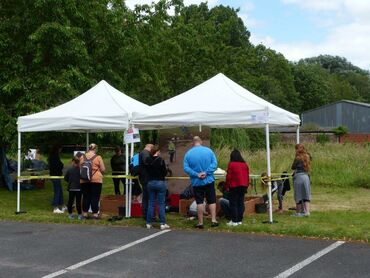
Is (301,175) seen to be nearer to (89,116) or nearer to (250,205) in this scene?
(250,205)

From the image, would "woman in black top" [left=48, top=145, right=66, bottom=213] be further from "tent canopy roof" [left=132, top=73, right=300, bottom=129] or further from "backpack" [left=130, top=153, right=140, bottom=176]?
"tent canopy roof" [left=132, top=73, right=300, bottom=129]

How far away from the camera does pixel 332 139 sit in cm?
5550

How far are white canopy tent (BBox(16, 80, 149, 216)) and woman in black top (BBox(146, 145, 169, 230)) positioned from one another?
4.75 feet

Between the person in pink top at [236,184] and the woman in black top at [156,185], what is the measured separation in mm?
1303

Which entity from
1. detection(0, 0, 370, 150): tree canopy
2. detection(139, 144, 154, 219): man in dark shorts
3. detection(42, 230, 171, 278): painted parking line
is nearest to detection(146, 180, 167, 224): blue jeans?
detection(139, 144, 154, 219): man in dark shorts

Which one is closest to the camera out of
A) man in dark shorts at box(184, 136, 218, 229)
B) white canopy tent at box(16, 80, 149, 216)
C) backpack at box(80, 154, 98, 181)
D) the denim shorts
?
man in dark shorts at box(184, 136, 218, 229)

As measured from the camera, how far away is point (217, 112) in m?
11.2

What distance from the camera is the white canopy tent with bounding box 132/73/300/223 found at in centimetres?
1091

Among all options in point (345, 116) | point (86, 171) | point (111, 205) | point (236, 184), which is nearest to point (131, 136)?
point (86, 171)

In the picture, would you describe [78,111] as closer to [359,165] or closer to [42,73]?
[42,73]

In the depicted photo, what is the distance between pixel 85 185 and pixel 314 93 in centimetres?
8508

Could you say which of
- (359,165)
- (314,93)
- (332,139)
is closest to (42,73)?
(359,165)

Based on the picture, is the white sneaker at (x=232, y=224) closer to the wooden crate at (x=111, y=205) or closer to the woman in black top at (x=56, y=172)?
the wooden crate at (x=111, y=205)

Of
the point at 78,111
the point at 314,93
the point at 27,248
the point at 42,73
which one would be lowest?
the point at 27,248
